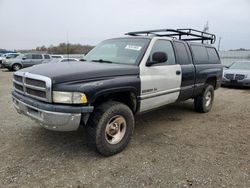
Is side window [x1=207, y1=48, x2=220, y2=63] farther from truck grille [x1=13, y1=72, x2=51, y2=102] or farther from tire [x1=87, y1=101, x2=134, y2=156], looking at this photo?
truck grille [x1=13, y1=72, x2=51, y2=102]

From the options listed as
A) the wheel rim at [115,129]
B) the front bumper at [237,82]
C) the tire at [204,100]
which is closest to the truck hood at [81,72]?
the wheel rim at [115,129]

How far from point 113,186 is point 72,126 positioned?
3.12ft

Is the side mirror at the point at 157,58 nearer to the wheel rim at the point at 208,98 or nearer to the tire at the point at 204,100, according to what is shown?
the tire at the point at 204,100

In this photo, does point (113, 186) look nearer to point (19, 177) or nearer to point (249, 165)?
point (19, 177)

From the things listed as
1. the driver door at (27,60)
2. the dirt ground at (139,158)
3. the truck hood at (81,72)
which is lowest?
the dirt ground at (139,158)

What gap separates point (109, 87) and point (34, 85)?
3.51 ft

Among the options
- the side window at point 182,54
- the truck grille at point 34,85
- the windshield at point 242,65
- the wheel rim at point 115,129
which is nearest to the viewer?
the truck grille at point 34,85

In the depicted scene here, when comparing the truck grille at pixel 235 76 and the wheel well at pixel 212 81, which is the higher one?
the wheel well at pixel 212 81

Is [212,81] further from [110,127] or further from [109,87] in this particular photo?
[109,87]

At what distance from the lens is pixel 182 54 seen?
5.16 m

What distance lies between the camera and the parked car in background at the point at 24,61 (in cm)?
2034

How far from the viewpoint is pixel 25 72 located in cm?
354

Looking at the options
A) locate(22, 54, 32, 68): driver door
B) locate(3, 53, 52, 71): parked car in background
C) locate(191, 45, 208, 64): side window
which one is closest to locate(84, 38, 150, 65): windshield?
locate(191, 45, 208, 64): side window

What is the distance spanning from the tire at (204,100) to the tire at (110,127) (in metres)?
3.01
